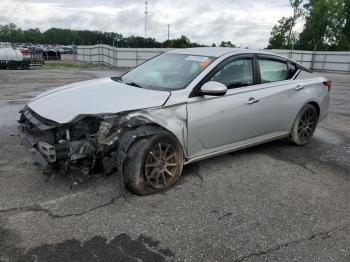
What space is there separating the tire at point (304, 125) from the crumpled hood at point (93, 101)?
8.73 ft

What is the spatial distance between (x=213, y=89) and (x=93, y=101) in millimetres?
1371

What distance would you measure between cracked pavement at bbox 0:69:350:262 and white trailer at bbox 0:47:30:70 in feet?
88.3

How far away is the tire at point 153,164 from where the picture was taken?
13.6 ft

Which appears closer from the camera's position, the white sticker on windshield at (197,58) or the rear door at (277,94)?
the white sticker on windshield at (197,58)

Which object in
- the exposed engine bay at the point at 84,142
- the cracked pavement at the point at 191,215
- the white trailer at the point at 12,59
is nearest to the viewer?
the cracked pavement at the point at 191,215

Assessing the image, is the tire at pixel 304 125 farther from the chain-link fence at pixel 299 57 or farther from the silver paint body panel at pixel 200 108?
the chain-link fence at pixel 299 57

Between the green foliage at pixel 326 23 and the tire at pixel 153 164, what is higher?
the green foliage at pixel 326 23

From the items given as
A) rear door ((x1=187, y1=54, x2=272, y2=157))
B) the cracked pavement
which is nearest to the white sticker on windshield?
rear door ((x1=187, y1=54, x2=272, y2=157))

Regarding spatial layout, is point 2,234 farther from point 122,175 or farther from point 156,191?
point 156,191

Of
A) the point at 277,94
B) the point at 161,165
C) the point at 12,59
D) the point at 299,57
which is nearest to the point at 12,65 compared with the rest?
the point at 12,59

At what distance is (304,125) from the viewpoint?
Answer: 21.0ft

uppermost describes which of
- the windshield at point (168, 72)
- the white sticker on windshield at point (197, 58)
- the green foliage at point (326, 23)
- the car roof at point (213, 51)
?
the green foliage at point (326, 23)

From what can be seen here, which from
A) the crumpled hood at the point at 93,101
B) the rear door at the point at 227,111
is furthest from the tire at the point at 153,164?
the crumpled hood at the point at 93,101

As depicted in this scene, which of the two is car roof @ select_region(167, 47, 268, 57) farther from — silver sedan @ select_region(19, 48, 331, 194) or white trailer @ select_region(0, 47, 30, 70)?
white trailer @ select_region(0, 47, 30, 70)
